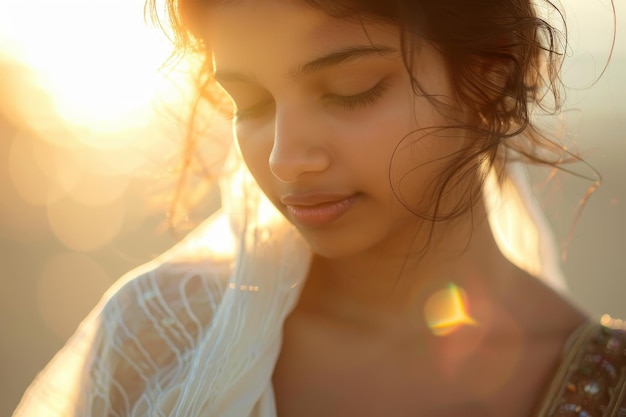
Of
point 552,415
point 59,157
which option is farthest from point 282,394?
point 59,157

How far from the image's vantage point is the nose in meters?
1.60

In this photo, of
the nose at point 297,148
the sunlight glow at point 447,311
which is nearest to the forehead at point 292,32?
the nose at point 297,148

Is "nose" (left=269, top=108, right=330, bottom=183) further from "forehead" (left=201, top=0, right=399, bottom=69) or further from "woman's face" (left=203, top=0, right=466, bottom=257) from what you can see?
"forehead" (left=201, top=0, right=399, bottom=69)

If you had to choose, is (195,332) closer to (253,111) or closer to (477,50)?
(253,111)

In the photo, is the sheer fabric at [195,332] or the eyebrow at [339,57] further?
the sheer fabric at [195,332]

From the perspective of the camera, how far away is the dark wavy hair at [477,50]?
161 centimetres

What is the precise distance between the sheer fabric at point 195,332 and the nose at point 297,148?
41 centimetres

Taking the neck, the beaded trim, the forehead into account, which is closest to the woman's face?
the forehead

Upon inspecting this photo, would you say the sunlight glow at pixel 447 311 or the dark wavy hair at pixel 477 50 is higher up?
Result: the dark wavy hair at pixel 477 50

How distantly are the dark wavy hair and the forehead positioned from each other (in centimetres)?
2

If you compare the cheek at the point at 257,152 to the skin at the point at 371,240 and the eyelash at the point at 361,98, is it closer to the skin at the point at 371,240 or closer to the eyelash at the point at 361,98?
the skin at the point at 371,240

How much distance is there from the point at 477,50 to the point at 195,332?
0.88 meters

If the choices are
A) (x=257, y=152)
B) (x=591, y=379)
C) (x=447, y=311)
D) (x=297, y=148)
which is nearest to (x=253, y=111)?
(x=257, y=152)

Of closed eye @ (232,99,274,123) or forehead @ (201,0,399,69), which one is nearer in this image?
forehead @ (201,0,399,69)
